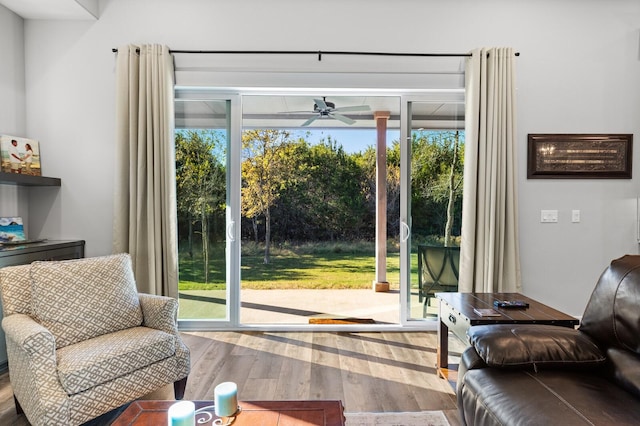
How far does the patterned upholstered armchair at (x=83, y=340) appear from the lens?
1.70 m

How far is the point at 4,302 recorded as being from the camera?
2025 mm

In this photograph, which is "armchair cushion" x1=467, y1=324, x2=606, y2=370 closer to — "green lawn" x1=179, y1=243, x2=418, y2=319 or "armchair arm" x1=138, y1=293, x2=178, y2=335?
"armchair arm" x1=138, y1=293, x2=178, y2=335

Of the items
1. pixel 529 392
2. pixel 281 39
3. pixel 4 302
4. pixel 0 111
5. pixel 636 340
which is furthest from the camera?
pixel 281 39

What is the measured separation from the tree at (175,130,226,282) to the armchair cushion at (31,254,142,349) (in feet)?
3.69

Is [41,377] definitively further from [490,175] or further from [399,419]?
[490,175]

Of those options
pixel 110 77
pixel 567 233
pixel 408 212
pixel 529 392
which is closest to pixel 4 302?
pixel 110 77

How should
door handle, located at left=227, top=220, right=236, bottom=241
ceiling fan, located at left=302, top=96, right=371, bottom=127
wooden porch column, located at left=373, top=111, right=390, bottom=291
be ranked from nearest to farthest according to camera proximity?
door handle, located at left=227, top=220, right=236, bottom=241 → ceiling fan, located at left=302, top=96, right=371, bottom=127 → wooden porch column, located at left=373, top=111, right=390, bottom=291

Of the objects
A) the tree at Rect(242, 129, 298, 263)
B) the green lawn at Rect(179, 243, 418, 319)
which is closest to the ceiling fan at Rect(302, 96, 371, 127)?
the tree at Rect(242, 129, 298, 263)

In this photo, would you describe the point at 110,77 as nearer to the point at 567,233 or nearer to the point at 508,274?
the point at 508,274

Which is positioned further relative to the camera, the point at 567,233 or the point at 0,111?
the point at 567,233

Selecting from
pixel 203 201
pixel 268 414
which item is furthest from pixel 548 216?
pixel 203 201

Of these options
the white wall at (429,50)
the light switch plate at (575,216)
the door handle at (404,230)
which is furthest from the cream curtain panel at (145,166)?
the light switch plate at (575,216)

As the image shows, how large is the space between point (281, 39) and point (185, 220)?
187 cm

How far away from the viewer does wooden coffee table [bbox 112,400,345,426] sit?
132 cm
